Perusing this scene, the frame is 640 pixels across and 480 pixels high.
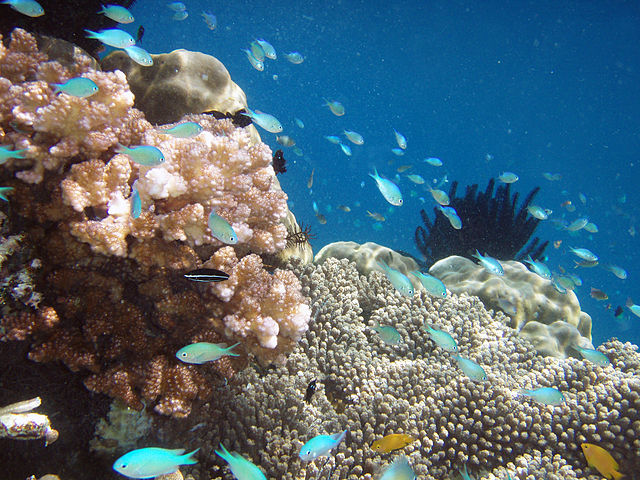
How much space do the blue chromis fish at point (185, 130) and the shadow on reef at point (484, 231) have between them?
26.5 feet

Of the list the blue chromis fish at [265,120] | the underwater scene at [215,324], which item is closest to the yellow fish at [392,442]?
the underwater scene at [215,324]

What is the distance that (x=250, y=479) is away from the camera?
184 centimetres

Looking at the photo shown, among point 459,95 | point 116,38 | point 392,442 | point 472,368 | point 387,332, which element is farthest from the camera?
point 459,95

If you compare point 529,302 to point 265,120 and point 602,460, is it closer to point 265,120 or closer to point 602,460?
point 602,460

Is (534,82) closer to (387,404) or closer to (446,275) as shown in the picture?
(446,275)

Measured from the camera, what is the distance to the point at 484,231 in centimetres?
977

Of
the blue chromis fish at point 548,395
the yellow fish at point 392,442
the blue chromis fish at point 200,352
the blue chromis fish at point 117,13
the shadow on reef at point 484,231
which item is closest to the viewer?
the blue chromis fish at point 200,352

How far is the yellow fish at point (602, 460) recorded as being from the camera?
3.32 metres

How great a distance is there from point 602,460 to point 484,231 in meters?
7.12

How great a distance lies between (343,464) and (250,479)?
1489 millimetres

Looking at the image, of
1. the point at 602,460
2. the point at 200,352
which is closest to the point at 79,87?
the point at 200,352

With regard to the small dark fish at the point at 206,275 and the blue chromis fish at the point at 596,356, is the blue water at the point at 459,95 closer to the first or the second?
the blue chromis fish at the point at 596,356

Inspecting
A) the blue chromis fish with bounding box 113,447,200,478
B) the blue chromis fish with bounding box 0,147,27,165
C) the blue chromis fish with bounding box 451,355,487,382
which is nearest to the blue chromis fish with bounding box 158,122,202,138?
the blue chromis fish with bounding box 0,147,27,165

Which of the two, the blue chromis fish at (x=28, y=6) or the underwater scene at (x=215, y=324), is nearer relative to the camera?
the underwater scene at (x=215, y=324)
